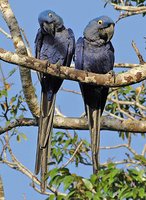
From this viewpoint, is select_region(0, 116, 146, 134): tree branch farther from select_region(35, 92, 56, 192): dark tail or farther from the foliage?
the foliage

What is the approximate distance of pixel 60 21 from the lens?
5.75 m

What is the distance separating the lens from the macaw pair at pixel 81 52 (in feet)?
17.9

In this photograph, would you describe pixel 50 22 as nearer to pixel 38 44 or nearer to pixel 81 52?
pixel 38 44

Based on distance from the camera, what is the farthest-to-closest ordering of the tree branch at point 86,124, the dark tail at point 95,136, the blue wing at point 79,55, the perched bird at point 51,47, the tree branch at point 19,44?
the blue wing at point 79,55, the perched bird at point 51,47, the dark tail at point 95,136, the tree branch at point 86,124, the tree branch at point 19,44

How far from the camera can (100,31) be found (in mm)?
5734

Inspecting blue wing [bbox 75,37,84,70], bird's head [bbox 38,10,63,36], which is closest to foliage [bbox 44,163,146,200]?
blue wing [bbox 75,37,84,70]

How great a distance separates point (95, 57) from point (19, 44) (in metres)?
1.26

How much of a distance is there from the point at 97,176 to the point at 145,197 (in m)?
0.43

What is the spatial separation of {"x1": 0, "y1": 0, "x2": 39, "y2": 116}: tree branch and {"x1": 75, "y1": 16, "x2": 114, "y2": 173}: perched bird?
0.73 meters

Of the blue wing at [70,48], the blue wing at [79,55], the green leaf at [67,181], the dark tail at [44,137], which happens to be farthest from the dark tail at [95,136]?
the green leaf at [67,181]

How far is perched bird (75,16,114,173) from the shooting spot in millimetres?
5484

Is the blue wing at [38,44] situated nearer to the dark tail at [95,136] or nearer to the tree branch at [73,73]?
the dark tail at [95,136]

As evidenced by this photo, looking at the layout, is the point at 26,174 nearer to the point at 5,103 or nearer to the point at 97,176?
the point at 5,103

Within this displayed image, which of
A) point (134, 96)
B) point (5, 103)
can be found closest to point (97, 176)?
point (5, 103)
